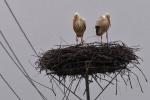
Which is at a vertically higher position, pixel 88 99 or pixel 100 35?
pixel 100 35

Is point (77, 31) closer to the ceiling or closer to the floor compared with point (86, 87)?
closer to the ceiling

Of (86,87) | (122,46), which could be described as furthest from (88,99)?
(122,46)

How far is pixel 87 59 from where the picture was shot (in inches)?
323

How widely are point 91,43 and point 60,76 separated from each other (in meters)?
0.56

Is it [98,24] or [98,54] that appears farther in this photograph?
[98,24]

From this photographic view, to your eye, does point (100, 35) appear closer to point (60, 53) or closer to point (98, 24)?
point (98, 24)

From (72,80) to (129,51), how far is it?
0.74 metres

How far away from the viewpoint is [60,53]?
27.2 ft

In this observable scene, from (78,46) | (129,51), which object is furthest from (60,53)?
(129,51)

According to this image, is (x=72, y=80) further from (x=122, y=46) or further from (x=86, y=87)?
(x=122, y=46)

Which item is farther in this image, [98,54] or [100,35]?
[100,35]

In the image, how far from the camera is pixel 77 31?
8.77 m

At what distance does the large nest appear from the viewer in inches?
323

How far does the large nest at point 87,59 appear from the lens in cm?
820
